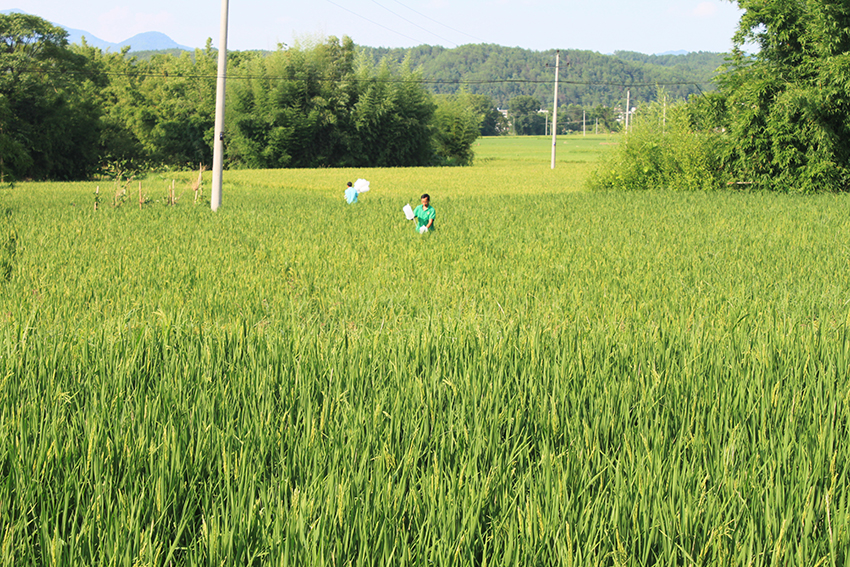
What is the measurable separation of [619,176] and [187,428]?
22.1 m

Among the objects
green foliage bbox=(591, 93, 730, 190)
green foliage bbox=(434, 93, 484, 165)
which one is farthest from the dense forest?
green foliage bbox=(591, 93, 730, 190)

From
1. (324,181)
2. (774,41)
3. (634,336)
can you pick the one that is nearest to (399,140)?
(324,181)

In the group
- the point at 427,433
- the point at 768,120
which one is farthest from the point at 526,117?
the point at 427,433

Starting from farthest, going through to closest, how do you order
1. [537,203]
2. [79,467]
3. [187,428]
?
[537,203]
[187,428]
[79,467]

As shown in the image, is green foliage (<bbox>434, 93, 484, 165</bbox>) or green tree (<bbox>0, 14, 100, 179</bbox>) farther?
green foliage (<bbox>434, 93, 484, 165</bbox>)

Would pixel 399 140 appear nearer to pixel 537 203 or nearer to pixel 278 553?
A: pixel 537 203

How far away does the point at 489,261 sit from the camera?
803 centimetres

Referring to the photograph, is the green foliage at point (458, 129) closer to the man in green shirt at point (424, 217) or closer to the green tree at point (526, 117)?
the man in green shirt at point (424, 217)

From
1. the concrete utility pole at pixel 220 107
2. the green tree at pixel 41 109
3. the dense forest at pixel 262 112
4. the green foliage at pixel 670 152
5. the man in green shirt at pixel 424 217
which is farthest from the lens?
the dense forest at pixel 262 112

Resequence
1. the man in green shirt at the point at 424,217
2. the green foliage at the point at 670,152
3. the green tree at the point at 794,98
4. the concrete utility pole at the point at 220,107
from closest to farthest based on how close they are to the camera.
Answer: the man in green shirt at the point at 424,217 < the concrete utility pole at the point at 220,107 < the green tree at the point at 794,98 < the green foliage at the point at 670,152

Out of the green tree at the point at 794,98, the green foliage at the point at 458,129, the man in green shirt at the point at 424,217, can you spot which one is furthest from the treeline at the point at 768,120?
the green foliage at the point at 458,129

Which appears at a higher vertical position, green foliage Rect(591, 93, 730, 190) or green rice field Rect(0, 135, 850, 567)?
green foliage Rect(591, 93, 730, 190)

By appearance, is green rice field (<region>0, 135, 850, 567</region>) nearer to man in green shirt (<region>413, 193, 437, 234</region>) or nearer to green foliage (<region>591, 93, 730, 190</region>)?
man in green shirt (<region>413, 193, 437, 234</region>)

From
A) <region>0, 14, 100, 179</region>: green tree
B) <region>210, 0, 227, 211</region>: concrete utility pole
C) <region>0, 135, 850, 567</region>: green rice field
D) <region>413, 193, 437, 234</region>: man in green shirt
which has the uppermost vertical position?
<region>0, 14, 100, 179</region>: green tree
